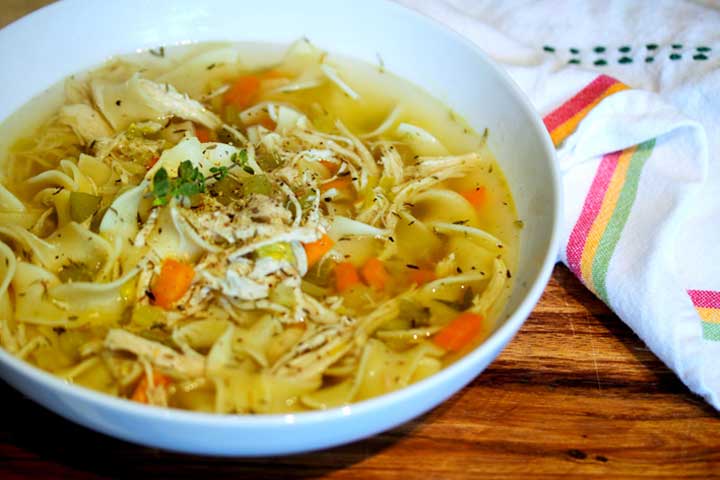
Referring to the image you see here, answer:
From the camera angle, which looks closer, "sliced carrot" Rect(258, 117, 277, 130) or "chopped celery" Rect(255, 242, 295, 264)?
"chopped celery" Rect(255, 242, 295, 264)

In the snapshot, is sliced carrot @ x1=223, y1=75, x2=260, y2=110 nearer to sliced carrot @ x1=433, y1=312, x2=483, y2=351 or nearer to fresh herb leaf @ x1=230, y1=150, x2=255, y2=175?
fresh herb leaf @ x1=230, y1=150, x2=255, y2=175

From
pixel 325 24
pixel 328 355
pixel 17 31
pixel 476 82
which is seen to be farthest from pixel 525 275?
pixel 17 31

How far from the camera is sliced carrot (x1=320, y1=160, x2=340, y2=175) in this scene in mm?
3100

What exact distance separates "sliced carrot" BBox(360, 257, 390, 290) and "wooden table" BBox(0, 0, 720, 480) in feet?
1.58

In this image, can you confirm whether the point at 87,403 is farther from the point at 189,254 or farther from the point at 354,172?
the point at 354,172

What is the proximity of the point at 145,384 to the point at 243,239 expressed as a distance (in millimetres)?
609

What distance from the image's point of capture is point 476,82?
327cm

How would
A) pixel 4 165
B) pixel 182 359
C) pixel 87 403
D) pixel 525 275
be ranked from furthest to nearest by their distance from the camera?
pixel 4 165, pixel 525 275, pixel 182 359, pixel 87 403

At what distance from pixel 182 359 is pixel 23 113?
5.30 feet

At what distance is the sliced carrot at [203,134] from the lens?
10.5 ft

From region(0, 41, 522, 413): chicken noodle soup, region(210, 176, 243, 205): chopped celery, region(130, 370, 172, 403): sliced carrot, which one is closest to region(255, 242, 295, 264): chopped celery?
region(0, 41, 522, 413): chicken noodle soup

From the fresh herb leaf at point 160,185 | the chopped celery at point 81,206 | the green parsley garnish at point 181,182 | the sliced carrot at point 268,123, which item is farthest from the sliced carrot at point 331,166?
the chopped celery at point 81,206

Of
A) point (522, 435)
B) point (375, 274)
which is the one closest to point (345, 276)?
point (375, 274)

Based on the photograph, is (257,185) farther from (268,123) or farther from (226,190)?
(268,123)
